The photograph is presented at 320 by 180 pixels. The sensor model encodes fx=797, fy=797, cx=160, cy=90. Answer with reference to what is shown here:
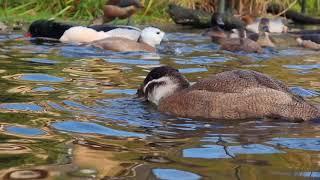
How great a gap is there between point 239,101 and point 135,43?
19.3ft

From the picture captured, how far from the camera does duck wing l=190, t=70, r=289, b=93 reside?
6156mm

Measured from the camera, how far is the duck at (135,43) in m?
11.5

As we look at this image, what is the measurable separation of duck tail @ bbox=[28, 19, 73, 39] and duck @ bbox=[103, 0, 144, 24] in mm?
2767

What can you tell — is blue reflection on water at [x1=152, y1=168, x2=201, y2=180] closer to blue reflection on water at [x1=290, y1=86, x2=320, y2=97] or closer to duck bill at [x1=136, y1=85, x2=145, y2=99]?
duck bill at [x1=136, y1=85, x2=145, y2=99]

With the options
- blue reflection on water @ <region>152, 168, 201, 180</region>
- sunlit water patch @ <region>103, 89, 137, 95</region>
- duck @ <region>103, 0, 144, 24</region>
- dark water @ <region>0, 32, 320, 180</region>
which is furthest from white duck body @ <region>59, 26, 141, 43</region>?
blue reflection on water @ <region>152, 168, 201, 180</region>

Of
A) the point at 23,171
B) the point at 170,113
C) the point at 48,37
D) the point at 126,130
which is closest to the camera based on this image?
the point at 23,171

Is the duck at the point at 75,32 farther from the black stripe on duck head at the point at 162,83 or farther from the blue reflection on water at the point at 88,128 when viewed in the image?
the blue reflection on water at the point at 88,128

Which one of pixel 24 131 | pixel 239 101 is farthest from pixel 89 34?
pixel 24 131

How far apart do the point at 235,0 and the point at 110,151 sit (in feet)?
52.8

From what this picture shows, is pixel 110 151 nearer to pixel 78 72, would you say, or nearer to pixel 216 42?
pixel 78 72

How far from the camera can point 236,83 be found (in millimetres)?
6195

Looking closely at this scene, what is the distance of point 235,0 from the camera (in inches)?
808

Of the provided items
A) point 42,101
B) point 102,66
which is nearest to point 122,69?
point 102,66

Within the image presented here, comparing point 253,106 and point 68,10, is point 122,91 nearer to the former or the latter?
point 253,106
